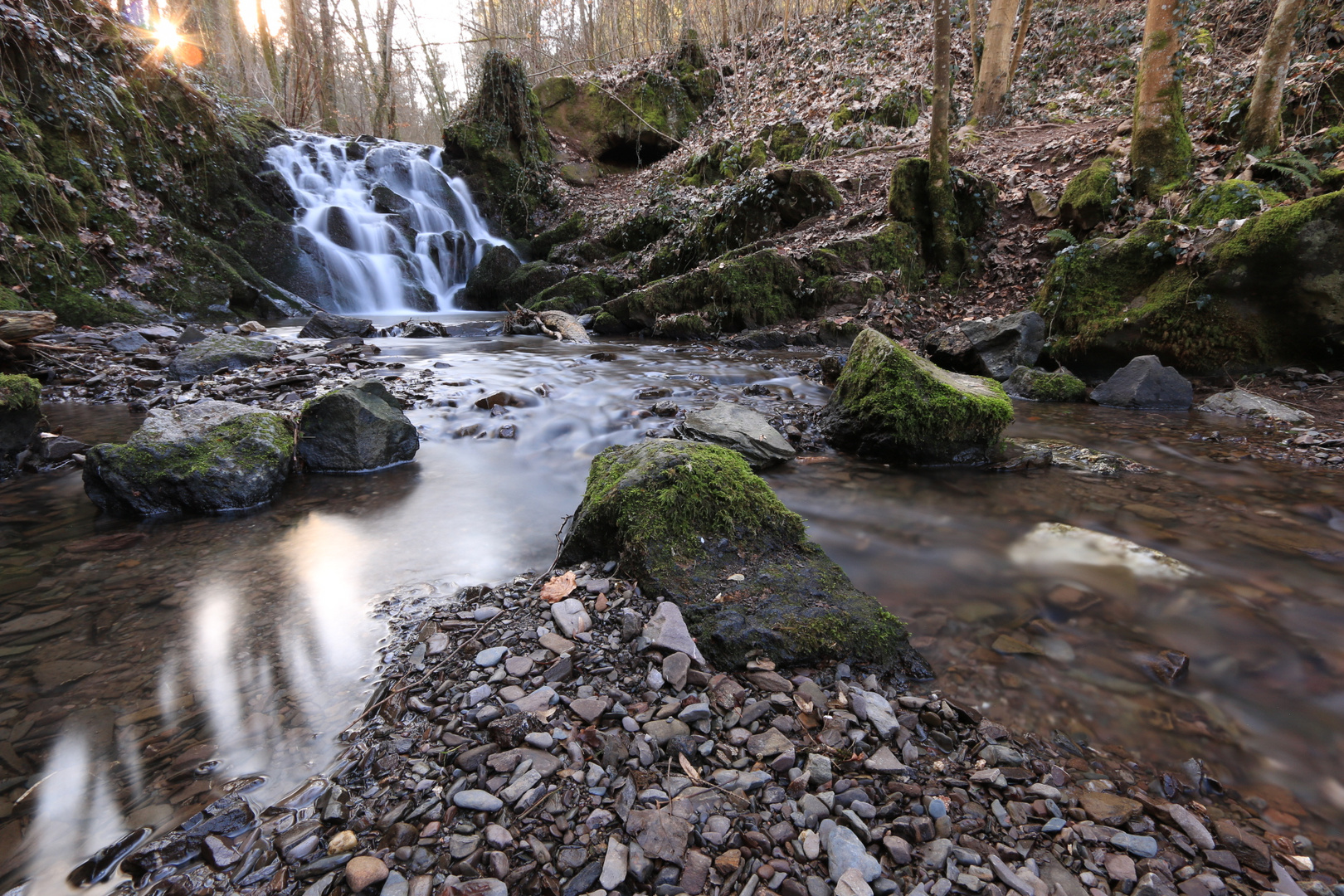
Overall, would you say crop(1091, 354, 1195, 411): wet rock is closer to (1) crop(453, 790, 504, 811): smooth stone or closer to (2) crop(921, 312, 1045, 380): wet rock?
(2) crop(921, 312, 1045, 380): wet rock

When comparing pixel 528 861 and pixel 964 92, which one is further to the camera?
pixel 964 92

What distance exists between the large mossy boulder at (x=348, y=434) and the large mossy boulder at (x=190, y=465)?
289 mm

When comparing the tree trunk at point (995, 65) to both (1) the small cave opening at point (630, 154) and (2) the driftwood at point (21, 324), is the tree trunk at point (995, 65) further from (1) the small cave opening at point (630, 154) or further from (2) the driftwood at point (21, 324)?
(2) the driftwood at point (21, 324)

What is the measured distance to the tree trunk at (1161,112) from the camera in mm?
7434

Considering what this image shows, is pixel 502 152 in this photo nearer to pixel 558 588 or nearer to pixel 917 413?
pixel 917 413

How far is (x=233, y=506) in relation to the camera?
409cm

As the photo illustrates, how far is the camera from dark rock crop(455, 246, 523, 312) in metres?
15.2

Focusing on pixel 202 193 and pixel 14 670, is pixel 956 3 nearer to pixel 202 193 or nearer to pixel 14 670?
pixel 202 193

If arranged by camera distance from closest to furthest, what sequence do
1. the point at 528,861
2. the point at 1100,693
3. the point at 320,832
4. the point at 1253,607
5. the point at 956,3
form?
1. the point at 528,861
2. the point at 320,832
3. the point at 1100,693
4. the point at 1253,607
5. the point at 956,3

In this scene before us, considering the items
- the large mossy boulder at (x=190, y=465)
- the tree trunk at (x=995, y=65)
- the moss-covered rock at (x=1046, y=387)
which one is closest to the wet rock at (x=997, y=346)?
the moss-covered rock at (x=1046, y=387)

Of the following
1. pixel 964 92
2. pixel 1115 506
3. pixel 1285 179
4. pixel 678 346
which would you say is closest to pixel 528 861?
pixel 1115 506

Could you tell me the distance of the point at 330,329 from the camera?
10.0 metres

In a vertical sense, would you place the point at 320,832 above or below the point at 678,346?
below

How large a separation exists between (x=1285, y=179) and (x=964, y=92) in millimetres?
11353
